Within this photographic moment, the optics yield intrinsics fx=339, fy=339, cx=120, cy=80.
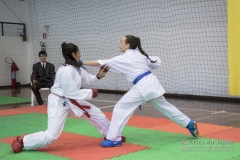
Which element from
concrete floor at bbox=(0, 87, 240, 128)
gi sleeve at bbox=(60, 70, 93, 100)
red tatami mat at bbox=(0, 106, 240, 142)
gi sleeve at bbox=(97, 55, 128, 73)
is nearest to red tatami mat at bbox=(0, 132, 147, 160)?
gi sleeve at bbox=(60, 70, 93, 100)

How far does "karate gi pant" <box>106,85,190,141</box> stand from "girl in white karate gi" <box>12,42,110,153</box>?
0.29m

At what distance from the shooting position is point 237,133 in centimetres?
515

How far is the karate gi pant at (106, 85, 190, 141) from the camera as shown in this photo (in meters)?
4.40

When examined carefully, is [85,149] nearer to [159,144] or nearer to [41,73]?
[159,144]

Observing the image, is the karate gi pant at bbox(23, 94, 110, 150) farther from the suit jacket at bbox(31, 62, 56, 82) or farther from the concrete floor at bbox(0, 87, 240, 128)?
the suit jacket at bbox(31, 62, 56, 82)

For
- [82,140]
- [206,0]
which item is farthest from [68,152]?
[206,0]

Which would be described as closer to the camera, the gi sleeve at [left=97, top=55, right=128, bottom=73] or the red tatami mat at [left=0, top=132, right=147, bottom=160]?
the red tatami mat at [left=0, top=132, right=147, bottom=160]

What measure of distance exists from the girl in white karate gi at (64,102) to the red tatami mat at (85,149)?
0.28 meters

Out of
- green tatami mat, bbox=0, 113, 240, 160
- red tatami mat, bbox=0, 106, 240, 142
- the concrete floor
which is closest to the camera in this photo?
green tatami mat, bbox=0, 113, 240, 160

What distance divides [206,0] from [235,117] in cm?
393

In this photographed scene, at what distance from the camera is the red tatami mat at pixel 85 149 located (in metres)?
4.03

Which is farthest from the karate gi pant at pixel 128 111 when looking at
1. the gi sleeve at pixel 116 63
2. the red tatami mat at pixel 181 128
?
the red tatami mat at pixel 181 128

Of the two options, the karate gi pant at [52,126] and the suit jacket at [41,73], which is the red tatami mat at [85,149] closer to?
the karate gi pant at [52,126]

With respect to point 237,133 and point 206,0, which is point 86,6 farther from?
point 237,133
